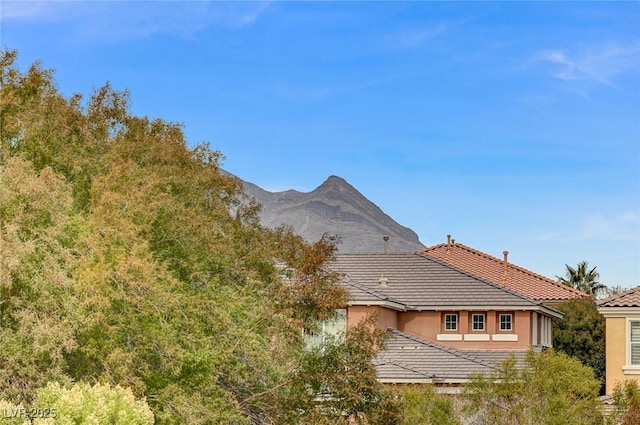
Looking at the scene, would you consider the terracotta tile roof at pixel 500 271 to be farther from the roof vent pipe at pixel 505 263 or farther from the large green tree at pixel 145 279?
the large green tree at pixel 145 279

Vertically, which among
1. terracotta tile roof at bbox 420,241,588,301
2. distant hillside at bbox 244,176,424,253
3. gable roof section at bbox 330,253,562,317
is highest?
distant hillside at bbox 244,176,424,253

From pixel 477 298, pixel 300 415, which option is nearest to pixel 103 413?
pixel 300 415

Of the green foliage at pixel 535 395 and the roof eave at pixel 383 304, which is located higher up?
the roof eave at pixel 383 304

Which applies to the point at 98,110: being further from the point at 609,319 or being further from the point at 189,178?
the point at 609,319

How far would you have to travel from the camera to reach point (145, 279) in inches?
1029

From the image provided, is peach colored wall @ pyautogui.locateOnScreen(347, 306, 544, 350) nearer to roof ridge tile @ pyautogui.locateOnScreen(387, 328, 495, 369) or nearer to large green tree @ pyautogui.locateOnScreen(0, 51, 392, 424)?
roof ridge tile @ pyautogui.locateOnScreen(387, 328, 495, 369)

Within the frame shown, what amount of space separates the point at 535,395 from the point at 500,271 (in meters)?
30.9

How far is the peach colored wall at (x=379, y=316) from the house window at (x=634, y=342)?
27.1 ft

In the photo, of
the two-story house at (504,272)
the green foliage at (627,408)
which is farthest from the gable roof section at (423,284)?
the green foliage at (627,408)

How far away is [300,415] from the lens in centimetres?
3028

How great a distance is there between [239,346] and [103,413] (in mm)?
10182

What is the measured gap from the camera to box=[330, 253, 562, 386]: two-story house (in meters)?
44.8

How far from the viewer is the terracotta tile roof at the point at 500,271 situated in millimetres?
59125

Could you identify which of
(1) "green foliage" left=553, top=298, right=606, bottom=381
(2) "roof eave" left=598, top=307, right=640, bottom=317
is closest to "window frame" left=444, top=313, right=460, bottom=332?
(2) "roof eave" left=598, top=307, right=640, bottom=317
